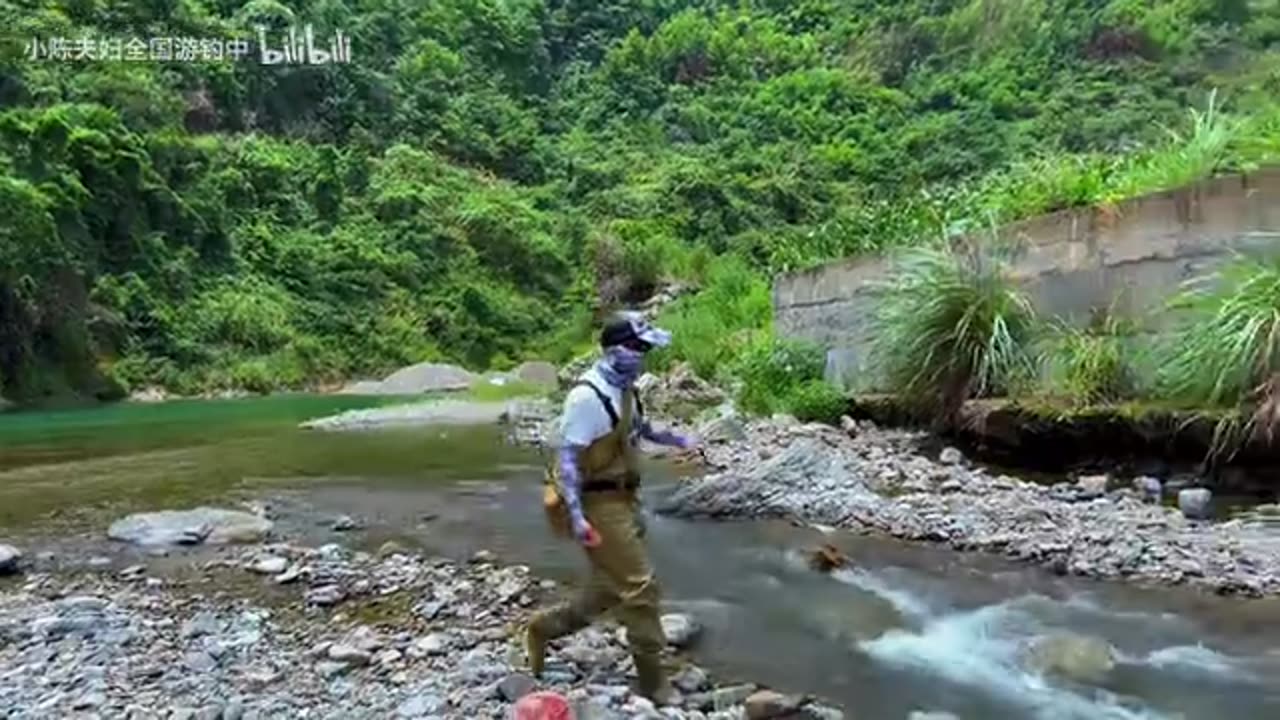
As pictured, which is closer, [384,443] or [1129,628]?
[1129,628]

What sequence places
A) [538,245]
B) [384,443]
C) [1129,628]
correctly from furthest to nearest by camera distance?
[538,245], [384,443], [1129,628]

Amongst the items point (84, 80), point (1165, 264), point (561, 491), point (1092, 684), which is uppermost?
point (84, 80)

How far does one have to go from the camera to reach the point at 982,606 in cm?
664

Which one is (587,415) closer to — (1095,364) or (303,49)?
(1095,364)

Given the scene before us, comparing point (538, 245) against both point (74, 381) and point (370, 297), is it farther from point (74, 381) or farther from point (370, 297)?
point (74, 381)

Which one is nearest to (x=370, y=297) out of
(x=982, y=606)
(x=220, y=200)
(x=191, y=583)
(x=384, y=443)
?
(x=220, y=200)

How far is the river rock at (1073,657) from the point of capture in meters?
5.49

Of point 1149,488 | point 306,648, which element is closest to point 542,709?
point 306,648

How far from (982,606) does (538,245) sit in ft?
156

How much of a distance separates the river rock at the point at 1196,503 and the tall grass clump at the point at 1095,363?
1594mm

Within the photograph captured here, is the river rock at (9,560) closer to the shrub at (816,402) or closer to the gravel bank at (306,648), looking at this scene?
the gravel bank at (306,648)

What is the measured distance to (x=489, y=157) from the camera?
66.9m

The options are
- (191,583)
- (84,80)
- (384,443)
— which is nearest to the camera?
(191,583)

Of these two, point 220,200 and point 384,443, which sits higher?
point 220,200
